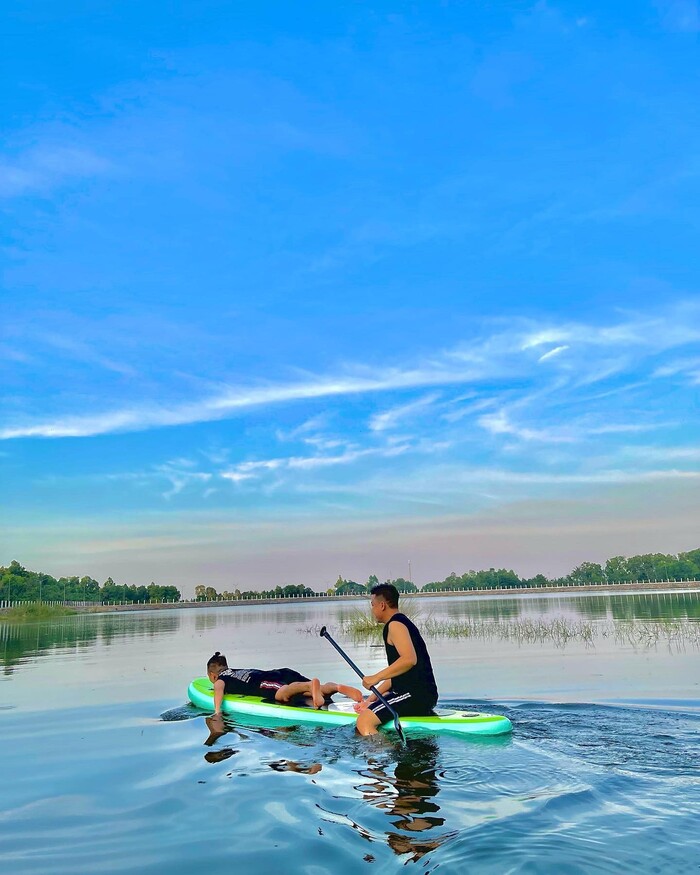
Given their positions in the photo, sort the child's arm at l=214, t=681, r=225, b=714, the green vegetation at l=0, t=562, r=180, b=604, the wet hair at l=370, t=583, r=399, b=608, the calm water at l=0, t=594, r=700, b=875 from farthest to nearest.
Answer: the green vegetation at l=0, t=562, r=180, b=604, the child's arm at l=214, t=681, r=225, b=714, the wet hair at l=370, t=583, r=399, b=608, the calm water at l=0, t=594, r=700, b=875

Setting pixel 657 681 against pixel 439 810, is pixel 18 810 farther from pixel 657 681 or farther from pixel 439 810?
pixel 657 681

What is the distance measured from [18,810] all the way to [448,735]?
4.83 metres

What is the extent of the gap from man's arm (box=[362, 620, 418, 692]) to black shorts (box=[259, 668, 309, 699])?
8.69 ft

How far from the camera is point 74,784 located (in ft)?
25.3

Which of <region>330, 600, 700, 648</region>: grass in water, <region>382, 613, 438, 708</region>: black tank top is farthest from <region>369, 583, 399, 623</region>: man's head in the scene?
<region>330, 600, 700, 648</region>: grass in water

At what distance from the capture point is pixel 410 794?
6.39m

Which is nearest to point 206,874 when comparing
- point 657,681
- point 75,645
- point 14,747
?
point 14,747

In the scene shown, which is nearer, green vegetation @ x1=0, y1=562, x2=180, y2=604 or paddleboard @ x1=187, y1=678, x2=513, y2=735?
paddleboard @ x1=187, y1=678, x2=513, y2=735

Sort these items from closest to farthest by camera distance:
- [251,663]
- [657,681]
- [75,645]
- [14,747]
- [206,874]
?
[206,874]
[14,747]
[657,681]
[251,663]
[75,645]

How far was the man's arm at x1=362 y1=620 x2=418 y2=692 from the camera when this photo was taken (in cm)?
884

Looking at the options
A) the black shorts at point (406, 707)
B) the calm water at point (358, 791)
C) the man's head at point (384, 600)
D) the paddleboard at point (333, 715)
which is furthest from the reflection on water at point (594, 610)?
the man's head at point (384, 600)

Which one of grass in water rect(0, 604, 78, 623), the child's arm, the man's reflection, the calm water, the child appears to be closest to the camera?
the calm water

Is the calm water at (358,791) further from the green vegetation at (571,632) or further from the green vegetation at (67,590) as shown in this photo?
the green vegetation at (67,590)

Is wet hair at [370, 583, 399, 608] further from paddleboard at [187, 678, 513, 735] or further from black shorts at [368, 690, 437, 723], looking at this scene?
paddleboard at [187, 678, 513, 735]
